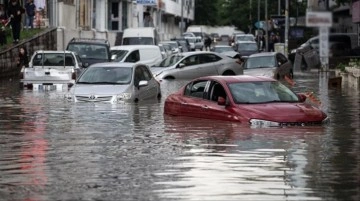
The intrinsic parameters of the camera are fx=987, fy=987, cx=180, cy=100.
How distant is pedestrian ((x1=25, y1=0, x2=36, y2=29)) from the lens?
→ 149ft

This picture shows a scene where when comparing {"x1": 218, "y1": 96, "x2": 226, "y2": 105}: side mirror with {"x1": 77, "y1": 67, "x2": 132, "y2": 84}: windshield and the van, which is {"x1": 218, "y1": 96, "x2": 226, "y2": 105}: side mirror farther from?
the van

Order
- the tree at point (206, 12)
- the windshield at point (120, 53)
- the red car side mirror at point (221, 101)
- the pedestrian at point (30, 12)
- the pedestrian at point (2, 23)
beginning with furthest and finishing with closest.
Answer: the tree at point (206, 12)
the pedestrian at point (30, 12)
the windshield at point (120, 53)
the pedestrian at point (2, 23)
the red car side mirror at point (221, 101)

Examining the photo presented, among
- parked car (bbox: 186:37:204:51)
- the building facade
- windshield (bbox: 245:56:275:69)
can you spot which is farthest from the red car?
parked car (bbox: 186:37:204:51)

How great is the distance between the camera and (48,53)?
3462cm

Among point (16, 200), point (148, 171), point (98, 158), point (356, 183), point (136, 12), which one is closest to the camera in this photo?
point (16, 200)

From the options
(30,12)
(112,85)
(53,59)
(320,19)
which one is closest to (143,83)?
(112,85)

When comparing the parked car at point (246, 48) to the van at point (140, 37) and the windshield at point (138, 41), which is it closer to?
the van at point (140, 37)

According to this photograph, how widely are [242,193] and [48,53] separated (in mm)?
23662

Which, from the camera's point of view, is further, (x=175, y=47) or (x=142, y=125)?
(x=175, y=47)

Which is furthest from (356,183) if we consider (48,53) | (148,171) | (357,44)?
(357,44)

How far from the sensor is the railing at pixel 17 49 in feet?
134

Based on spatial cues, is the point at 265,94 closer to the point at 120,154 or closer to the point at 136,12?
the point at 120,154

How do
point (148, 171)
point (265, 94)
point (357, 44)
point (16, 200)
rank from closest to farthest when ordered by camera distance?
1. point (16, 200)
2. point (148, 171)
3. point (265, 94)
4. point (357, 44)

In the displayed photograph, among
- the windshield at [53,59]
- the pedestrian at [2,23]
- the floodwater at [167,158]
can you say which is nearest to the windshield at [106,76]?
the floodwater at [167,158]
